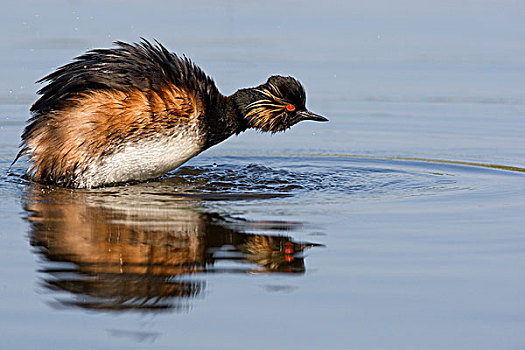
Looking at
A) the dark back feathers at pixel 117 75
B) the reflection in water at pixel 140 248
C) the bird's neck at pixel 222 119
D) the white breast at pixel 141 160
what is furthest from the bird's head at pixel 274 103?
the reflection in water at pixel 140 248

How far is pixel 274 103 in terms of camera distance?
934cm

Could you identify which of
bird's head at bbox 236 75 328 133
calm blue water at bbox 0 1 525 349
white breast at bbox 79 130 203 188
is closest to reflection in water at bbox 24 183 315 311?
calm blue water at bbox 0 1 525 349

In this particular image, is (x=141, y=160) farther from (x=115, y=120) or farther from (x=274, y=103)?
(x=274, y=103)

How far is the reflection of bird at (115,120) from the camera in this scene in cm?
841

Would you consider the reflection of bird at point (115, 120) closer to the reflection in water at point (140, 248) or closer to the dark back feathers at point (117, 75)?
the dark back feathers at point (117, 75)

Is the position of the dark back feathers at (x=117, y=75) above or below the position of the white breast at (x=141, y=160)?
above

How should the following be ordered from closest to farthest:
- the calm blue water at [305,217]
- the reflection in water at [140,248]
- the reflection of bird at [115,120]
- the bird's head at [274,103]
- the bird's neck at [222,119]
A: the calm blue water at [305,217] < the reflection in water at [140,248] < the reflection of bird at [115,120] < the bird's neck at [222,119] < the bird's head at [274,103]

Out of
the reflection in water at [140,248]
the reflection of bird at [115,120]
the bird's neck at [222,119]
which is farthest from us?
the bird's neck at [222,119]

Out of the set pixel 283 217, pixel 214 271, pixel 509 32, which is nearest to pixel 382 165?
pixel 283 217

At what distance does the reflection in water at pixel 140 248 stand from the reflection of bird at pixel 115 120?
48 cm

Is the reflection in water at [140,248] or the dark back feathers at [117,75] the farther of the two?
the dark back feathers at [117,75]

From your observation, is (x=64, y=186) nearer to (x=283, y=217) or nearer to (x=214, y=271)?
(x=283, y=217)

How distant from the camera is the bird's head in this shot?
30.4ft

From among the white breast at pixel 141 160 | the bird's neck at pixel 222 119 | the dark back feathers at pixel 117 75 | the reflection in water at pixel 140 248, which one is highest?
the dark back feathers at pixel 117 75
